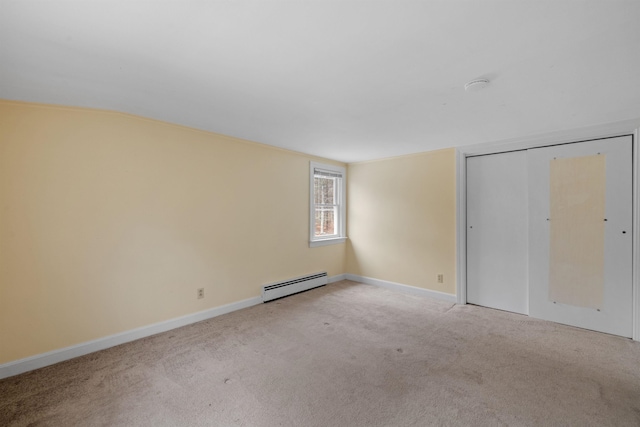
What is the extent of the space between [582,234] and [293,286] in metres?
3.69

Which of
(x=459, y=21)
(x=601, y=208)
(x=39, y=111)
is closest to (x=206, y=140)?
(x=39, y=111)

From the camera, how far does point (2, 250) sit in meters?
2.14

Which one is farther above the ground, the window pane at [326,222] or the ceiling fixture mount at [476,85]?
the ceiling fixture mount at [476,85]

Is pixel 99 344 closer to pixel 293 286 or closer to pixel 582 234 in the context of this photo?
pixel 293 286

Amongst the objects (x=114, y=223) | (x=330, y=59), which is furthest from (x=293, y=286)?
(x=330, y=59)

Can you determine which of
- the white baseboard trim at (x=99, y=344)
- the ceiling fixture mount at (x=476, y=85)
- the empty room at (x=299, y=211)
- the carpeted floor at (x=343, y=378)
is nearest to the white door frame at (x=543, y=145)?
the empty room at (x=299, y=211)

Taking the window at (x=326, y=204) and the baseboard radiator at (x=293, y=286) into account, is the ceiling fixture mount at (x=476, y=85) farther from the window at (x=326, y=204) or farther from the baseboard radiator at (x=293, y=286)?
the baseboard radiator at (x=293, y=286)

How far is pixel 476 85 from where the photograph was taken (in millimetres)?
1947

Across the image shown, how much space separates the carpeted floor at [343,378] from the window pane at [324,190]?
230 cm

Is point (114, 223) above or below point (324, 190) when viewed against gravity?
below

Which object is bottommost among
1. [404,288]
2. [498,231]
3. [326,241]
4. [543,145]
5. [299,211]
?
A: [404,288]

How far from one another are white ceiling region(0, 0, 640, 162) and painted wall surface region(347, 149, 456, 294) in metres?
1.44

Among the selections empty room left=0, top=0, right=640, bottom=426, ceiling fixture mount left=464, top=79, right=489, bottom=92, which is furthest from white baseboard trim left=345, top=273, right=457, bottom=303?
ceiling fixture mount left=464, top=79, right=489, bottom=92

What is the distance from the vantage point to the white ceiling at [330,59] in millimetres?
1277
